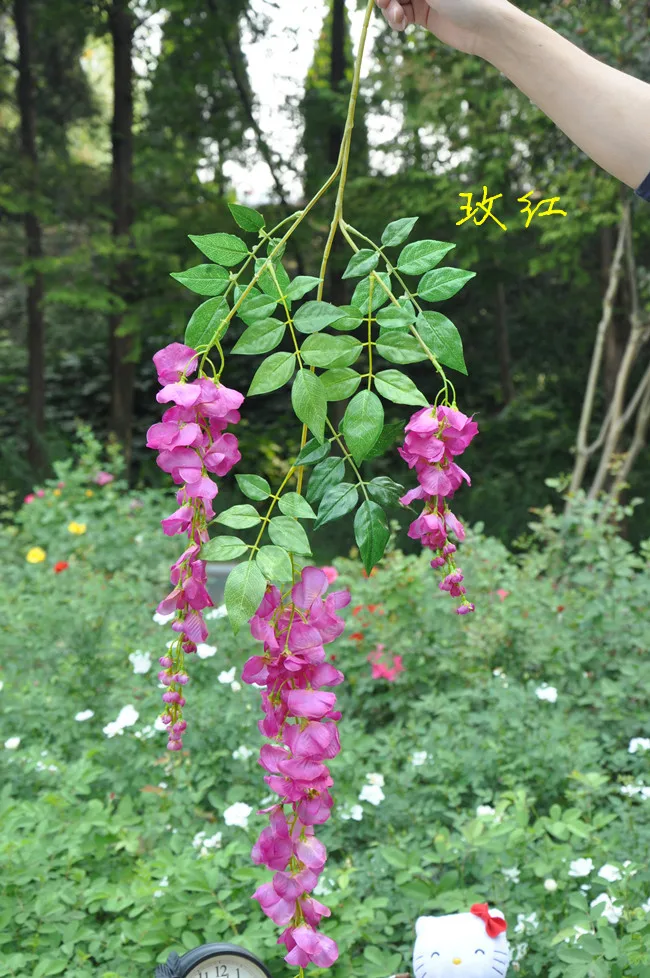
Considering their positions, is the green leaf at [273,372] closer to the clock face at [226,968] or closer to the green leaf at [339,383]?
the green leaf at [339,383]

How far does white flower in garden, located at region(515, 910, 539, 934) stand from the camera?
1506 mm

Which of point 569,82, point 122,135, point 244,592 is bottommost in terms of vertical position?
point 244,592

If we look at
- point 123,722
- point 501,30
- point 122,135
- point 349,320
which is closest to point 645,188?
point 501,30

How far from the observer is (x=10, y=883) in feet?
5.23

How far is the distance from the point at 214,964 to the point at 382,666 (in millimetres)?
1270

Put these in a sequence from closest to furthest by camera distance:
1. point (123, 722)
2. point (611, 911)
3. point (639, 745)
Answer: point (611, 911) < point (639, 745) < point (123, 722)

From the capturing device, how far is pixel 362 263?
958 mm

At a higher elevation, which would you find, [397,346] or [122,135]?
[122,135]

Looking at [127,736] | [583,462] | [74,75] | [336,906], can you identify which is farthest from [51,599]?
[74,75]

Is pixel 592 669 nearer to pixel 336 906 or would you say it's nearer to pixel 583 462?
pixel 336 906

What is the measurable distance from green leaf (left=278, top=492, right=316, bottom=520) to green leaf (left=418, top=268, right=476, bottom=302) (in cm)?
25

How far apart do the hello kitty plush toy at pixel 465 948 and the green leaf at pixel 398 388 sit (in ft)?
2.85

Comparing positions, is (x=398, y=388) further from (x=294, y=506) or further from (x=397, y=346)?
(x=294, y=506)

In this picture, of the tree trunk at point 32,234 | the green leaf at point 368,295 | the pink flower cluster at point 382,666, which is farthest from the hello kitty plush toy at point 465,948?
the tree trunk at point 32,234
